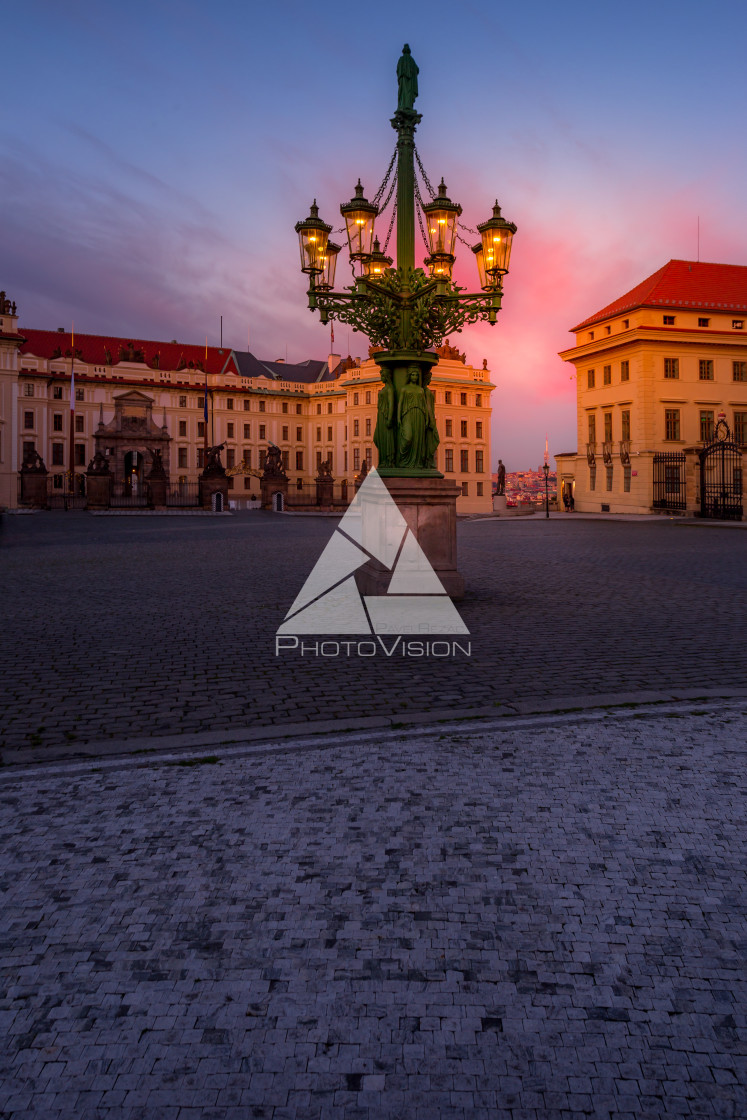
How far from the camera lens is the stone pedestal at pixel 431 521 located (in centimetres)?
1060

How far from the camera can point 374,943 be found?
8.64 ft

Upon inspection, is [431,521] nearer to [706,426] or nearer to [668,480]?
[668,480]

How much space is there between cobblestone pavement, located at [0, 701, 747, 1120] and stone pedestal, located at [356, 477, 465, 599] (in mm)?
6549

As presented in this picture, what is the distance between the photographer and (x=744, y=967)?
2508 mm

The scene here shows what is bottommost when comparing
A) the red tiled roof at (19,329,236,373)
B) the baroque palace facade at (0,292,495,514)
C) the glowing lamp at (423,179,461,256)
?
the glowing lamp at (423,179,461,256)

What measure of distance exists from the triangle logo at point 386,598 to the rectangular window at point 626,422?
41869mm

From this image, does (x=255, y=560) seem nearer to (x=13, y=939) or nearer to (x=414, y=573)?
(x=414, y=573)

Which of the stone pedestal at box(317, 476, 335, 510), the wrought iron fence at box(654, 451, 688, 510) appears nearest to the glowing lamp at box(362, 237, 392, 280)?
the wrought iron fence at box(654, 451, 688, 510)

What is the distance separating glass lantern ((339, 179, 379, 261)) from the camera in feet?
39.4

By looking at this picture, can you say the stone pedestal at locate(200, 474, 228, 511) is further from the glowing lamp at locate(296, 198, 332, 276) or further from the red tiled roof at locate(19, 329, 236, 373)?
the glowing lamp at locate(296, 198, 332, 276)

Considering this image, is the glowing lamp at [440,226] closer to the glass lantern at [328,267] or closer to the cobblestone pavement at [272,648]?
the glass lantern at [328,267]

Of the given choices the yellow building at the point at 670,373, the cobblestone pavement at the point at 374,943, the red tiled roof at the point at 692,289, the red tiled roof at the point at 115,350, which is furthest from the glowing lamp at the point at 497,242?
the red tiled roof at the point at 115,350

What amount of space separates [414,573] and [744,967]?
8324 mm

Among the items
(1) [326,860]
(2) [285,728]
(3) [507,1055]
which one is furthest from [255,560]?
(3) [507,1055]
